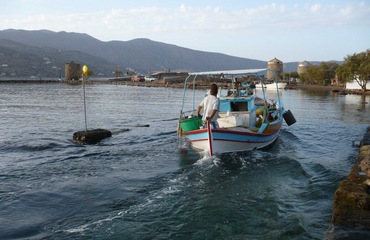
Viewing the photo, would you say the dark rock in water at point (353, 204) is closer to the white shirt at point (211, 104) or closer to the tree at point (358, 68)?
the white shirt at point (211, 104)

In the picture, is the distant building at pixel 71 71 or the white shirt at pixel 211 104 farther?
the distant building at pixel 71 71

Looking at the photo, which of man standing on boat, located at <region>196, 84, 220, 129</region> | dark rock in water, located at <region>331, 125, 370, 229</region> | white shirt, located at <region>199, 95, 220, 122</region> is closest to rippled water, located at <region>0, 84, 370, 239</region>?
dark rock in water, located at <region>331, 125, 370, 229</region>

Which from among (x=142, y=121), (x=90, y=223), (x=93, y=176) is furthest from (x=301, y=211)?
(x=142, y=121)

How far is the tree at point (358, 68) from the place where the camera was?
7055cm

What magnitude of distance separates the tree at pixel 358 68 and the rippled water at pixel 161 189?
5590 centimetres

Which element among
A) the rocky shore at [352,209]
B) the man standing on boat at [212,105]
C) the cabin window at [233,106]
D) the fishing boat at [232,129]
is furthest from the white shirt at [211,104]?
the rocky shore at [352,209]

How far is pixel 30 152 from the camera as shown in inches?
687

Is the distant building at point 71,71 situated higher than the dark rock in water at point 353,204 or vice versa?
the distant building at point 71,71

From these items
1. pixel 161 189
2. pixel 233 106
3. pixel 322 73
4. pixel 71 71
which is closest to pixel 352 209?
pixel 161 189

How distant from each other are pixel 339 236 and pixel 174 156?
1091 centimetres

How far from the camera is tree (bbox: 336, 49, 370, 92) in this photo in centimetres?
7055

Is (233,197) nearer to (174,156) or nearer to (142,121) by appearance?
(174,156)

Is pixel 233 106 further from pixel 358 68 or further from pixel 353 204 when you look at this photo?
pixel 358 68

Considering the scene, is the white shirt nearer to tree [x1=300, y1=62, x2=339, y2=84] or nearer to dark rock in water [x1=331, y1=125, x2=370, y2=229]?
dark rock in water [x1=331, y1=125, x2=370, y2=229]
